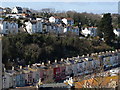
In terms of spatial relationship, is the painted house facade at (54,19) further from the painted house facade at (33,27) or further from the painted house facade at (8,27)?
the painted house facade at (8,27)

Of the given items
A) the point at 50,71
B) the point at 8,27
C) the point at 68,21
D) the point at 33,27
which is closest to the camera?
the point at 50,71

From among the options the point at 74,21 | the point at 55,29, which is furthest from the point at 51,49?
the point at 74,21

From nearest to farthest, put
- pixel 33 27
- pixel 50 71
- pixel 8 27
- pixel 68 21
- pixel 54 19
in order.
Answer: pixel 50 71
pixel 8 27
pixel 33 27
pixel 54 19
pixel 68 21

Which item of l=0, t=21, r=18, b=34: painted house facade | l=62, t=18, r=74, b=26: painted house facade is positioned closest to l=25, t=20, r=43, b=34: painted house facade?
l=0, t=21, r=18, b=34: painted house facade

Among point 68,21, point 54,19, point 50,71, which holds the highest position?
point 54,19

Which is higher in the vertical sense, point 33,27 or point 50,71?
point 33,27

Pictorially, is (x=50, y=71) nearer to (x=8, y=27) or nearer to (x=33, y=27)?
(x=8, y=27)

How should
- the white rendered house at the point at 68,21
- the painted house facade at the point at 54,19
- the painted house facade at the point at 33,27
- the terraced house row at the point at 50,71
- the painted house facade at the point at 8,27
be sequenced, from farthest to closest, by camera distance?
the white rendered house at the point at 68,21
the painted house facade at the point at 54,19
the painted house facade at the point at 33,27
the painted house facade at the point at 8,27
the terraced house row at the point at 50,71

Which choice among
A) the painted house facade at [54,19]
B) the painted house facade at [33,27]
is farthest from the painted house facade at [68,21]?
the painted house facade at [33,27]

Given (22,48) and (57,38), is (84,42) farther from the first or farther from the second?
(22,48)

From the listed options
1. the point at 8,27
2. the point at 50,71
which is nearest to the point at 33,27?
the point at 8,27
